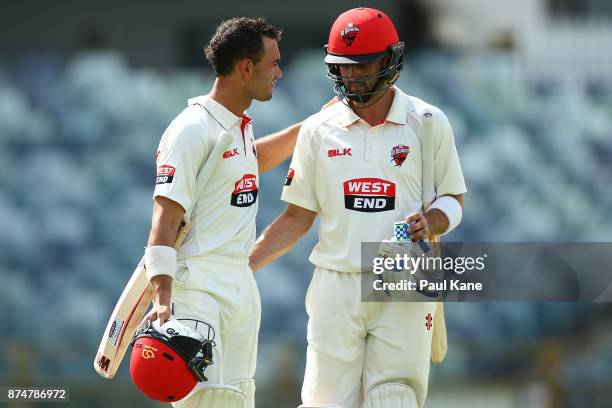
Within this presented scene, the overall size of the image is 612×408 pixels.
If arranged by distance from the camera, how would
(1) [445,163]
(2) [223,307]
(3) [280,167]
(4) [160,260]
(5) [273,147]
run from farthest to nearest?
(3) [280,167], (5) [273,147], (1) [445,163], (2) [223,307], (4) [160,260]

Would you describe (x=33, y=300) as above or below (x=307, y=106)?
below

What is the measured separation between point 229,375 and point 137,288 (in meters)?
0.42

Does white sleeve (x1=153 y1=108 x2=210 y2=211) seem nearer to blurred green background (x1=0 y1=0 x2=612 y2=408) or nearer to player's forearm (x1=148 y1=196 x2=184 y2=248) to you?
player's forearm (x1=148 y1=196 x2=184 y2=248)

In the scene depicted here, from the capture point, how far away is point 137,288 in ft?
12.9

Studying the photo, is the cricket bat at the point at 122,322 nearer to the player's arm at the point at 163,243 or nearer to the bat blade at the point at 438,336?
the player's arm at the point at 163,243

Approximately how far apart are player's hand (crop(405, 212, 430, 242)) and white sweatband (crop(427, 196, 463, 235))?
15 cm

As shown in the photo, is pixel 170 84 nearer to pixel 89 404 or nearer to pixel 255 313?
pixel 89 404

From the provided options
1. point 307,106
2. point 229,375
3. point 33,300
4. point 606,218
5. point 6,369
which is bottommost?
point 229,375

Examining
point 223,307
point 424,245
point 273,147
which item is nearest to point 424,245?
point 424,245

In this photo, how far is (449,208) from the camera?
152 inches

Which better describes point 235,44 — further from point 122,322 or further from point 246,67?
point 122,322

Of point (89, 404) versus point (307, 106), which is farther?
point (307, 106)

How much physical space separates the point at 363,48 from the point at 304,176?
477 mm

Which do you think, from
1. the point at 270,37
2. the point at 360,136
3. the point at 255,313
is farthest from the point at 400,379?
the point at 270,37
